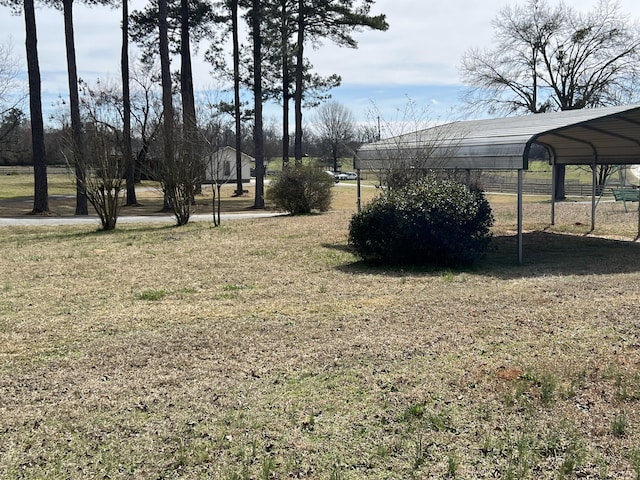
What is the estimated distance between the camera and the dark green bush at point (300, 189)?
1923 cm

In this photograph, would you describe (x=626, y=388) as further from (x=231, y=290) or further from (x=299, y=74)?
(x=299, y=74)

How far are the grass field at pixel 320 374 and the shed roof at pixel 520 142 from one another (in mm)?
2285

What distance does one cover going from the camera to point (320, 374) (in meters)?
4.17

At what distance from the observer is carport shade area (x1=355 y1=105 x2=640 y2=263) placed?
9.23m

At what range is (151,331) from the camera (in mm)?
5352

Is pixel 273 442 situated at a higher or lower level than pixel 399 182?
lower

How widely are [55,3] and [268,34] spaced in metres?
8.10

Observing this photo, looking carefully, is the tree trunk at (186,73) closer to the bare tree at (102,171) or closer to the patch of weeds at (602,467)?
the bare tree at (102,171)

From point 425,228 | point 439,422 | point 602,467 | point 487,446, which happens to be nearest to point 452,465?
point 487,446

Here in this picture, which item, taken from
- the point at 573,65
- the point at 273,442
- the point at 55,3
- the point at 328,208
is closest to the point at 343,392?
the point at 273,442

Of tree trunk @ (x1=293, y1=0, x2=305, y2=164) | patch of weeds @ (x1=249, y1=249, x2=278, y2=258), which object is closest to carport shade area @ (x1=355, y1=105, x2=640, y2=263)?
patch of weeds @ (x1=249, y1=249, x2=278, y2=258)

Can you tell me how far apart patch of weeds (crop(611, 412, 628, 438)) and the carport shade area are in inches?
231

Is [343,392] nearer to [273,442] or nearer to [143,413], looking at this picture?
[273,442]

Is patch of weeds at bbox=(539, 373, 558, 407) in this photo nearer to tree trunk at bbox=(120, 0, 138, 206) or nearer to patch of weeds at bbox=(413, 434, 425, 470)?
patch of weeds at bbox=(413, 434, 425, 470)
